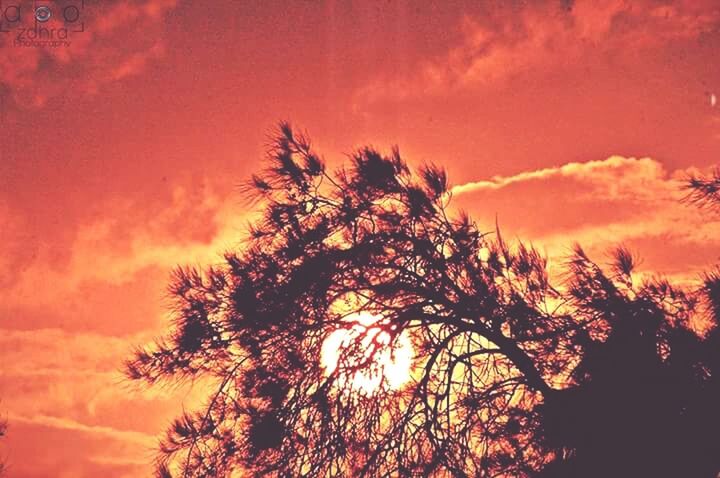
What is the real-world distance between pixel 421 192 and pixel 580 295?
0.97 metres

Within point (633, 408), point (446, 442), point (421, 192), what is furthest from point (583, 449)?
point (421, 192)

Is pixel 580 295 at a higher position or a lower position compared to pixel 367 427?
higher

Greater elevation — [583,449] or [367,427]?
[367,427]

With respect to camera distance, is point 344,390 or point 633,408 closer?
point 633,408

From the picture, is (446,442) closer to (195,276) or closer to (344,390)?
(344,390)

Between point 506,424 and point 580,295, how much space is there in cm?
73

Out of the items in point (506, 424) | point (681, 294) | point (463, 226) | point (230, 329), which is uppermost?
point (463, 226)

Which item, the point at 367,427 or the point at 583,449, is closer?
the point at 583,449

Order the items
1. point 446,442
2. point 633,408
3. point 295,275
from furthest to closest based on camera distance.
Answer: point 295,275 → point 446,442 → point 633,408

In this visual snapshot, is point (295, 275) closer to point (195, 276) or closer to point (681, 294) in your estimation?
point (195, 276)

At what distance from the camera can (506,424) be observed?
13.8ft

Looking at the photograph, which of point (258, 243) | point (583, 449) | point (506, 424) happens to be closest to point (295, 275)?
point (258, 243)

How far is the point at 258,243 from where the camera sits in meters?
4.48

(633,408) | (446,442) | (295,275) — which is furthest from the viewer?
(295,275)
